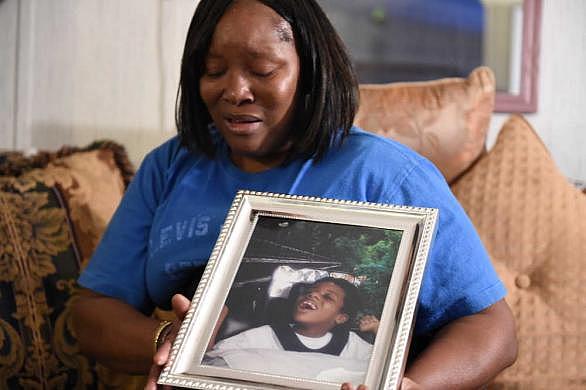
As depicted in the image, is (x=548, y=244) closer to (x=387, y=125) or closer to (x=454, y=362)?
(x=387, y=125)

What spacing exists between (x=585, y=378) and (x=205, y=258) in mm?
759

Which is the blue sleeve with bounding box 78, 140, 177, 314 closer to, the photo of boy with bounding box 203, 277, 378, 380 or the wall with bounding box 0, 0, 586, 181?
the photo of boy with bounding box 203, 277, 378, 380

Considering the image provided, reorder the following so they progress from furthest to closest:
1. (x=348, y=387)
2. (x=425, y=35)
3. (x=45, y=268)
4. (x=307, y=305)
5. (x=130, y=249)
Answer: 1. (x=425, y=35)
2. (x=45, y=268)
3. (x=130, y=249)
4. (x=307, y=305)
5. (x=348, y=387)

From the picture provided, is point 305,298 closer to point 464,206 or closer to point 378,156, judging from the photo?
point 378,156

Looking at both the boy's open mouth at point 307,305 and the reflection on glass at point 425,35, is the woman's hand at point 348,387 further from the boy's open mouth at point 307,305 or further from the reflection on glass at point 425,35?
the reflection on glass at point 425,35

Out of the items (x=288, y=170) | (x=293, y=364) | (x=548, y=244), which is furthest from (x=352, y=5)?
(x=293, y=364)

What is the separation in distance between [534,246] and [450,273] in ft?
1.92

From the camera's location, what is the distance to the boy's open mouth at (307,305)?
2.92 feet

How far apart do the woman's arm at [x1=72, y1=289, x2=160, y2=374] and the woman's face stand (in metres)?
0.29

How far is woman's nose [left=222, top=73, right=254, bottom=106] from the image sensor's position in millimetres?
1100

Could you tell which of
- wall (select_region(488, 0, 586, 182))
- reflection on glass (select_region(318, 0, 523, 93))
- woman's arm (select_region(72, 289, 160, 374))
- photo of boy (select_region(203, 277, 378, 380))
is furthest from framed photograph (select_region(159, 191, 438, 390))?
wall (select_region(488, 0, 586, 182))

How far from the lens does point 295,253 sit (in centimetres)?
95

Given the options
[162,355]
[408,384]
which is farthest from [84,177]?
[408,384]

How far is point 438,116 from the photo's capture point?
1.70 meters
